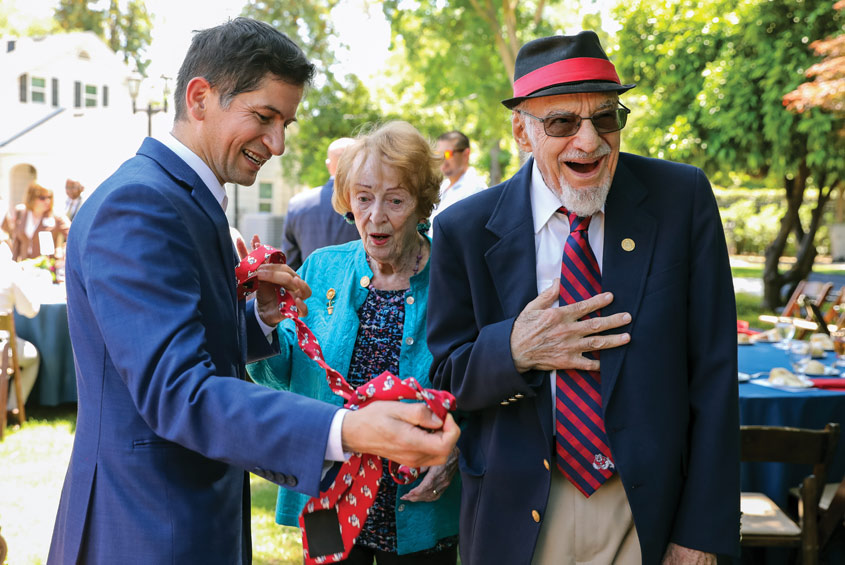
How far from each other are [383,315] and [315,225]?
11.2 ft

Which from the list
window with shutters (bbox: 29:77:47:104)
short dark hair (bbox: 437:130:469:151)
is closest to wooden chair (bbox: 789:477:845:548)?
short dark hair (bbox: 437:130:469:151)

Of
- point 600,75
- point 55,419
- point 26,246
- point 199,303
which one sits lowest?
point 55,419

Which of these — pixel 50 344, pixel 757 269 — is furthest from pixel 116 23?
pixel 50 344

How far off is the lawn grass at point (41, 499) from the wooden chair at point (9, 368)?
0.20m

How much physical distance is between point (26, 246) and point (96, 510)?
30.8 feet

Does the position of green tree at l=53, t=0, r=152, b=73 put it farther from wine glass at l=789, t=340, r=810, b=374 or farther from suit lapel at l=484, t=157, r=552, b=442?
suit lapel at l=484, t=157, r=552, b=442

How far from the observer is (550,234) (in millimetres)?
2189

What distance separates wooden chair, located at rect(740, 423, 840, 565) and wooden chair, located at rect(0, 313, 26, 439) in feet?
19.7

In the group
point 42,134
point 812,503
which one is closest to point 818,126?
point 812,503

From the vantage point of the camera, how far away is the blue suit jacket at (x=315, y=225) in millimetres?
5793

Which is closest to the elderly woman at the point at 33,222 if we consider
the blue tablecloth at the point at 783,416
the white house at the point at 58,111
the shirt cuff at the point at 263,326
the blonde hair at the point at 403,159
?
the blonde hair at the point at 403,159

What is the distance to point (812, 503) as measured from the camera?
3.47 m

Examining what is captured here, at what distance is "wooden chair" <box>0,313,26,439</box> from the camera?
21.3ft

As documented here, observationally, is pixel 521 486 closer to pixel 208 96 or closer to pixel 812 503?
pixel 208 96
